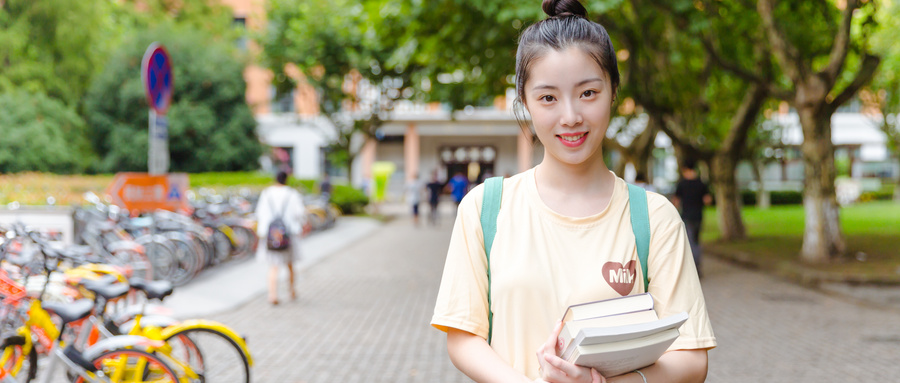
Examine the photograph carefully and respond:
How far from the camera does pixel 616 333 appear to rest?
1.42 meters

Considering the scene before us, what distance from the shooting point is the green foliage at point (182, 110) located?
2702cm

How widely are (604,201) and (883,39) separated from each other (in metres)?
27.5

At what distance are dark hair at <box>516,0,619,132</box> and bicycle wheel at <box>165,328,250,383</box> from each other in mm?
3338

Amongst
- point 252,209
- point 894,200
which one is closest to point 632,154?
point 252,209

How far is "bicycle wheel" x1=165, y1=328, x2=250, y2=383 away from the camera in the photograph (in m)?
4.51

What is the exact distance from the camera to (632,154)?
20812mm

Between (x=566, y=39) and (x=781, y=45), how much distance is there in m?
11.4

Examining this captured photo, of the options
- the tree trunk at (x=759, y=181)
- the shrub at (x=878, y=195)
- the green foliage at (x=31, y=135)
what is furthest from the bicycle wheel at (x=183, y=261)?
the shrub at (x=878, y=195)

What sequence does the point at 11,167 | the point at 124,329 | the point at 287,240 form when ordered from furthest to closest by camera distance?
the point at 11,167
the point at 287,240
the point at 124,329

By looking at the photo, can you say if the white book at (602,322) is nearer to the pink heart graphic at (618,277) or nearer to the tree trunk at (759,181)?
the pink heart graphic at (618,277)

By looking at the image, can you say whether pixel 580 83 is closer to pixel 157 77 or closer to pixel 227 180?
pixel 157 77

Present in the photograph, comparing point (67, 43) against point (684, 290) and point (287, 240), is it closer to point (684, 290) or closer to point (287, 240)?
point (287, 240)

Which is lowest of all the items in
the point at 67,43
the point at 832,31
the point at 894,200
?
the point at 894,200

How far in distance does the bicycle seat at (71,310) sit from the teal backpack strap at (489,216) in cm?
289
